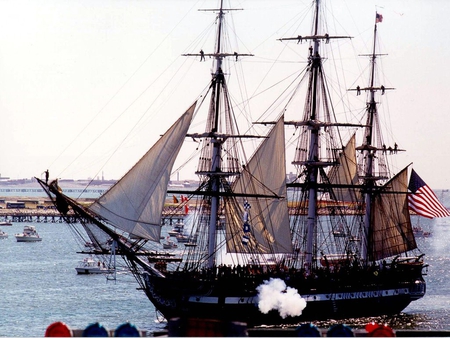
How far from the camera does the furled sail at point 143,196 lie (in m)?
57.8

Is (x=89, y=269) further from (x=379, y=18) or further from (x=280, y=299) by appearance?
(x=280, y=299)

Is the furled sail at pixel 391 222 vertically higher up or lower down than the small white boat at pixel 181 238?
lower down

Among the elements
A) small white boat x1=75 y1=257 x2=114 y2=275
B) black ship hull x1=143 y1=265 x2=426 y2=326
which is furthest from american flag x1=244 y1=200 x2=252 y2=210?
small white boat x1=75 y1=257 x2=114 y2=275

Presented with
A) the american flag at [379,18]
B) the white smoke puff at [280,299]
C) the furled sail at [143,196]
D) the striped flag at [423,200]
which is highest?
the american flag at [379,18]

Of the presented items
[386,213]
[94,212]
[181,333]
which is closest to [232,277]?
[94,212]

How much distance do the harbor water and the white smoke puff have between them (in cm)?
237

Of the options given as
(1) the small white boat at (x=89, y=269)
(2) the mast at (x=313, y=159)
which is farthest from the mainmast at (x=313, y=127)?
(1) the small white boat at (x=89, y=269)

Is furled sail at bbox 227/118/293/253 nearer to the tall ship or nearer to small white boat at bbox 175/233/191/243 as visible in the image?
the tall ship

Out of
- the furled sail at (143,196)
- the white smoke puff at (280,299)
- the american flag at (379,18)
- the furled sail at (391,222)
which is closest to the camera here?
the furled sail at (143,196)

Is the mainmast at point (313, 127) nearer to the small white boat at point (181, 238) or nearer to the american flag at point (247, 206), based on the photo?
the american flag at point (247, 206)

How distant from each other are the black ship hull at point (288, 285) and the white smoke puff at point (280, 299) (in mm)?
332

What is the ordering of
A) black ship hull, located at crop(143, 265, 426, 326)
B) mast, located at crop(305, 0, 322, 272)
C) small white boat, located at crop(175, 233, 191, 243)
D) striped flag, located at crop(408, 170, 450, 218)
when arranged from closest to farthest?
1. black ship hull, located at crop(143, 265, 426, 326)
2. mast, located at crop(305, 0, 322, 272)
3. striped flag, located at crop(408, 170, 450, 218)
4. small white boat, located at crop(175, 233, 191, 243)

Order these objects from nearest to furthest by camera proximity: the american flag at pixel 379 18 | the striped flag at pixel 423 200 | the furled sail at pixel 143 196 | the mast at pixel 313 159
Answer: the furled sail at pixel 143 196 → the mast at pixel 313 159 → the american flag at pixel 379 18 → the striped flag at pixel 423 200

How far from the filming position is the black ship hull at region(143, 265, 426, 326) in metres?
60.6
